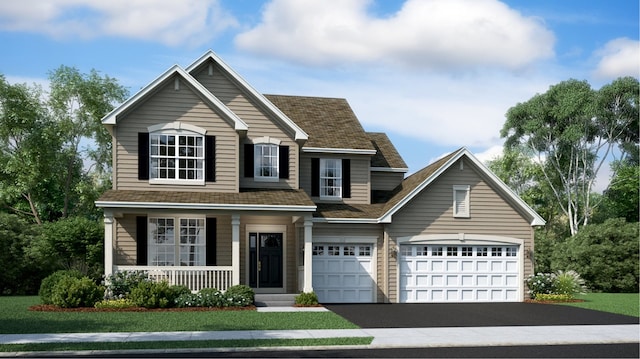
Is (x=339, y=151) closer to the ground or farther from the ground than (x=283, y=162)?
farther from the ground

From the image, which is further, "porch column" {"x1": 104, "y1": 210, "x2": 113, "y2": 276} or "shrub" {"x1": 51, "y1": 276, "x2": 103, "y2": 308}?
"porch column" {"x1": 104, "y1": 210, "x2": 113, "y2": 276}

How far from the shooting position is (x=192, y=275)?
76.1 feet

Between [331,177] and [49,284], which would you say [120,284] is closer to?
[49,284]

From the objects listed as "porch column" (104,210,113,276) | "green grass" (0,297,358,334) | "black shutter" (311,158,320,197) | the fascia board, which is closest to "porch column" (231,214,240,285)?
the fascia board

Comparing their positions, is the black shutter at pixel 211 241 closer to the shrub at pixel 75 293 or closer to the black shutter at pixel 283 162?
the black shutter at pixel 283 162

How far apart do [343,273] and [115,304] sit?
8.44 metres

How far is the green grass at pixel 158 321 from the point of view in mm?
16206

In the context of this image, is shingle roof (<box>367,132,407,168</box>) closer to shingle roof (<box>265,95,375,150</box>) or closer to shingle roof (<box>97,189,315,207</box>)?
shingle roof (<box>265,95,375,150</box>)

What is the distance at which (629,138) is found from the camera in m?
46.4

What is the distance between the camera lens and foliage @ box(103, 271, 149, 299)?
2180 cm

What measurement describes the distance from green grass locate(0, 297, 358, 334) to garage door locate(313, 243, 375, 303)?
489cm

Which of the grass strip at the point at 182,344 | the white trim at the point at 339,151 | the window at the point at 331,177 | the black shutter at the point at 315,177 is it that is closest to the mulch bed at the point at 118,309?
the grass strip at the point at 182,344

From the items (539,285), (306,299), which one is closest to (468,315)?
(306,299)

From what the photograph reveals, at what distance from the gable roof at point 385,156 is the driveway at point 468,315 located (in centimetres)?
659
